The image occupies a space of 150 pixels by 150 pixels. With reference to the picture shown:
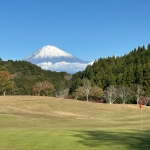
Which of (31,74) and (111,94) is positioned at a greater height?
(31,74)

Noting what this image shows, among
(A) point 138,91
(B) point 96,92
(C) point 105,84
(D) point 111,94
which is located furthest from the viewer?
(C) point 105,84

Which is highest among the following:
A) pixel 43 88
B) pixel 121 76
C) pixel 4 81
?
pixel 121 76

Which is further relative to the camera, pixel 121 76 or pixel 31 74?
pixel 31 74

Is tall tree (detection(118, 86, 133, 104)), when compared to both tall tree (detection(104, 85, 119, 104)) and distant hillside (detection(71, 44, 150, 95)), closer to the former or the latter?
tall tree (detection(104, 85, 119, 104))

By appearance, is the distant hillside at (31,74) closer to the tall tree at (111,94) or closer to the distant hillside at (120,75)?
the distant hillside at (120,75)

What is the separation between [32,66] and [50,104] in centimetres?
10683

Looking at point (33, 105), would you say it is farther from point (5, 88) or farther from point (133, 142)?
point (5, 88)

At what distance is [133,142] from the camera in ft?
42.9

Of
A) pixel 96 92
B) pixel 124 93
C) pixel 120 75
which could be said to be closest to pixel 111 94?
pixel 124 93

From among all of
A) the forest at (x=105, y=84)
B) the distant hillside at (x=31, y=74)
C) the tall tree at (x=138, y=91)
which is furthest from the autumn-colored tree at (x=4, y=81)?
the tall tree at (x=138, y=91)

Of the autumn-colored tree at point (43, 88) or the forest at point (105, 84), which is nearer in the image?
the forest at point (105, 84)

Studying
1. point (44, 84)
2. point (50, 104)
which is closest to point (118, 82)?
point (44, 84)

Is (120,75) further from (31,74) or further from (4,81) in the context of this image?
(31,74)

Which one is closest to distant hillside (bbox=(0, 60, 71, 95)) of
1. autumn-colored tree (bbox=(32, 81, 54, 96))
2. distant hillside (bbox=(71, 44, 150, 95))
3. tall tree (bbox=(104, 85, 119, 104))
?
autumn-colored tree (bbox=(32, 81, 54, 96))
